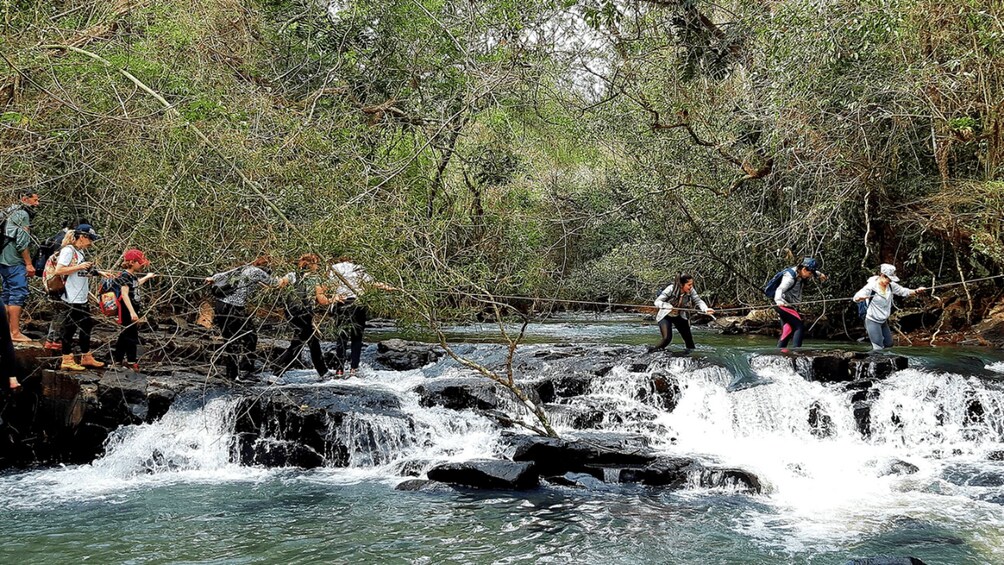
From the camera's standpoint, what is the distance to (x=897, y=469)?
9.16 m

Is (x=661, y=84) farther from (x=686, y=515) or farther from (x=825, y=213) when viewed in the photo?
(x=686, y=515)

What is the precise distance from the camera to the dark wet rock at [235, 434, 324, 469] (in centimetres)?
968

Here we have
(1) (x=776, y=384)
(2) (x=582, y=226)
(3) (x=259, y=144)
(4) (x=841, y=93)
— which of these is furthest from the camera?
(2) (x=582, y=226)

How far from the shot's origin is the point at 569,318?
2444cm

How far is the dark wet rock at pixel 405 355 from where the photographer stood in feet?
45.4

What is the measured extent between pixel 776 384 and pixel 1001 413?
8.45 feet

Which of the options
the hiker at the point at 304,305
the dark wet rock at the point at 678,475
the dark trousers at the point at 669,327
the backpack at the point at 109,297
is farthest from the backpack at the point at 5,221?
the dark trousers at the point at 669,327

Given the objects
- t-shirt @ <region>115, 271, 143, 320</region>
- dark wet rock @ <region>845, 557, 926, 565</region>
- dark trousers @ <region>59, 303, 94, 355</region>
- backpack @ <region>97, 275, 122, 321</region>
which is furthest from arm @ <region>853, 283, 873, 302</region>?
dark trousers @ <region>59, 303, 94, 355</region>

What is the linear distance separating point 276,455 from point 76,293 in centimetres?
270

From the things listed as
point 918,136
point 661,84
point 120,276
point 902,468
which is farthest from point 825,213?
point 120,276

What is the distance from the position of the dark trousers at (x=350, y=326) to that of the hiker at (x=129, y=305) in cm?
209

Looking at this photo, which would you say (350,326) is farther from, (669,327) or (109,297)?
(669,327)

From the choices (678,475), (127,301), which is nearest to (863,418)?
(678,475)

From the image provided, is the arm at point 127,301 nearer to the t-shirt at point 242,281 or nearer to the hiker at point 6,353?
the t-shirt at point 242,281
